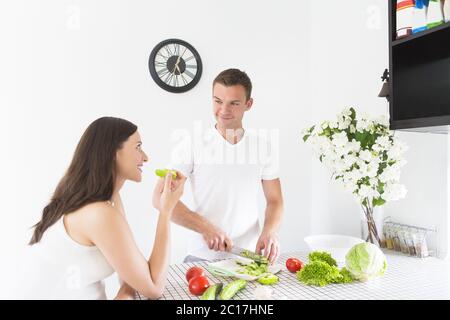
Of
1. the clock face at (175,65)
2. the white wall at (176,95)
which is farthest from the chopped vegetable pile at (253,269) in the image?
the clock face at (175,65)

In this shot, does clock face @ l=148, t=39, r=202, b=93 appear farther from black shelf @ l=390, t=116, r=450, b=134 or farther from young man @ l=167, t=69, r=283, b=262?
black shelf @ l=390, t=116, r=450, b=134

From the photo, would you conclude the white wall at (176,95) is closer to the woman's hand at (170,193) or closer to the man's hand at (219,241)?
the man's hand at (219,241)

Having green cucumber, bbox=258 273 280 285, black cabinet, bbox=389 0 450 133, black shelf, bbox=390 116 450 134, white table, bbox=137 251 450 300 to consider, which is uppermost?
black cabinet, bbox=389 0 450 133

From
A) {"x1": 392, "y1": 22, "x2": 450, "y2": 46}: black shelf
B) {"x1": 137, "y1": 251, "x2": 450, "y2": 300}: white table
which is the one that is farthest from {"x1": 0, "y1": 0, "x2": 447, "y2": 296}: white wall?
{"x1": 392, "y1": 22, "x2": 450, "y2": 46}: black shelf

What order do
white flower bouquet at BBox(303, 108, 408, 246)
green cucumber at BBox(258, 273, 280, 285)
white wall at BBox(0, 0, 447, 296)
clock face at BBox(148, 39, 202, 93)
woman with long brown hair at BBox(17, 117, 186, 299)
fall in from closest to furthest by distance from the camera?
woman with long brown hair at BBox(17, 117, 186, 299)
green cucumber at BBox(258, 273, 280, 285)
white flower bouquet at BBox(303, 108, 408, 246)
white wall at BBox(0, 0, 447, 296)
clock face at BBox(148, 39, 202, 93)

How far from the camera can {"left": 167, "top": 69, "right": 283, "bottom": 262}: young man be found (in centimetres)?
174

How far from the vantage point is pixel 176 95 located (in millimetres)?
2238

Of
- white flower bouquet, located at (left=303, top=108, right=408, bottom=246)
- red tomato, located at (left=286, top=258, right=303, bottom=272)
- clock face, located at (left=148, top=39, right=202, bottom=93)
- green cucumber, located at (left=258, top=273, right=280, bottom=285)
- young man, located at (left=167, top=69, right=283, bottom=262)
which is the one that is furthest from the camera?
clock face, located at (left=148, top=39, right=202, bottom=93)

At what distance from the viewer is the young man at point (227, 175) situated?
5.72 ft

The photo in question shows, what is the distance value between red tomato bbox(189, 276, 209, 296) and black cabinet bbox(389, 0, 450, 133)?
874 millimetres

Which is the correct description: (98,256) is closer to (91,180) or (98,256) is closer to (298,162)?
(91,180)

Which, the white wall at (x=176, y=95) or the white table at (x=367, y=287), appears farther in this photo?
the white wall at (x=176, y=95)

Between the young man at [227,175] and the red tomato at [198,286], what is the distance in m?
0.53
